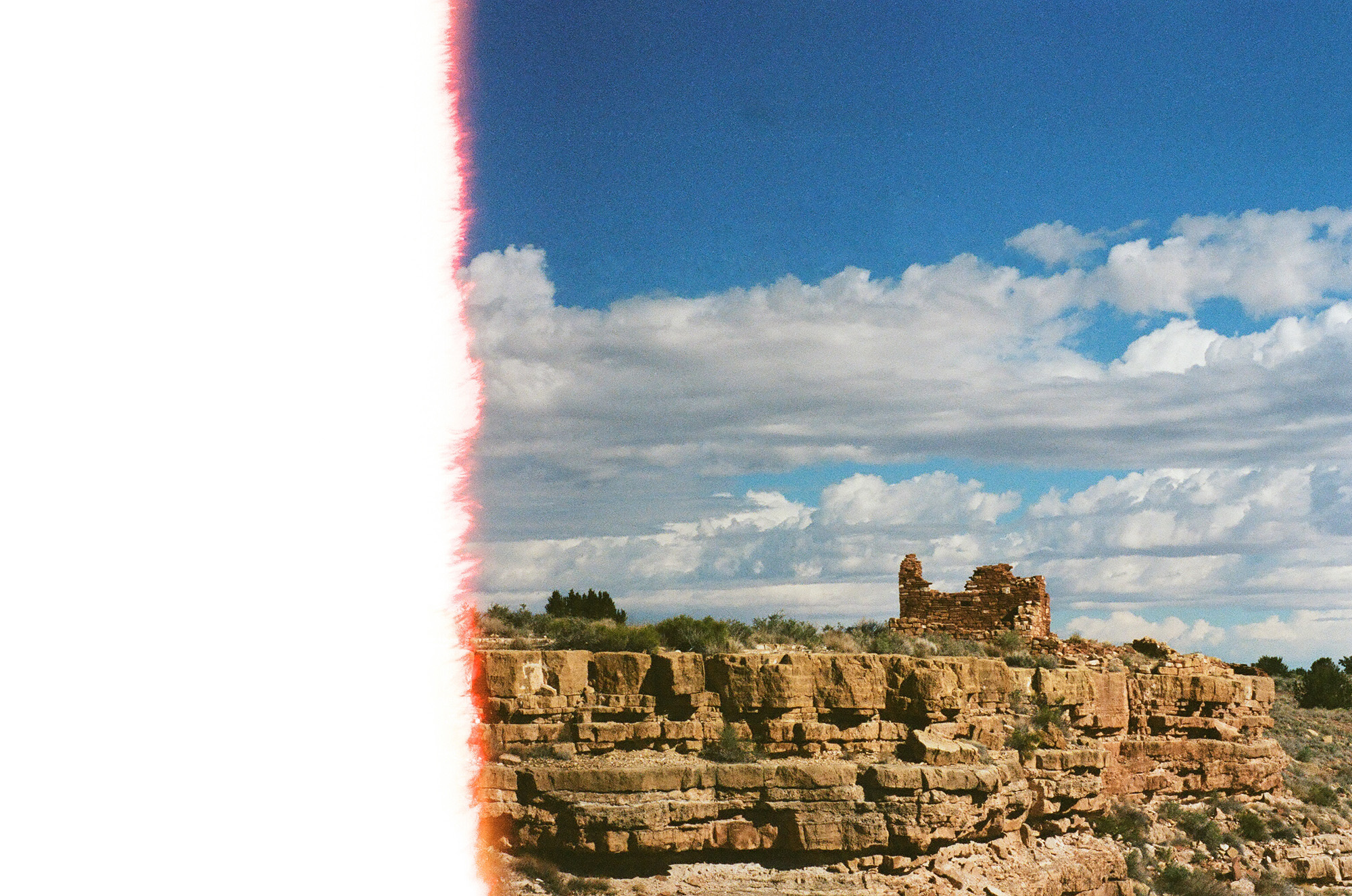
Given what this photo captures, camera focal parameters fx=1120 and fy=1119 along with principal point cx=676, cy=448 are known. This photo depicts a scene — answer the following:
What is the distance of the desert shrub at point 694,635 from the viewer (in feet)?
71.3

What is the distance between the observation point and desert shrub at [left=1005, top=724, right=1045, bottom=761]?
24062 millimetres

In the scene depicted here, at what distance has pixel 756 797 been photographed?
1902 cm

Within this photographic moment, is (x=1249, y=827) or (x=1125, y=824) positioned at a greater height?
(x=1125, y=824)

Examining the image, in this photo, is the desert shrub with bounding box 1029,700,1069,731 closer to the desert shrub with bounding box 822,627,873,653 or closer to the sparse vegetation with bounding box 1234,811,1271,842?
the desert shrub with bounding box 822,627,873,653

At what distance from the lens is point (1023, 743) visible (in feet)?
79.3

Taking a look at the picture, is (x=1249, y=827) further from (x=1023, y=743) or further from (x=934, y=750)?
(x=934, y=750)

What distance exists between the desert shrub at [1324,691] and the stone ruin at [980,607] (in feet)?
89.8

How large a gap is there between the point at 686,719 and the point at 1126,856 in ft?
44.1

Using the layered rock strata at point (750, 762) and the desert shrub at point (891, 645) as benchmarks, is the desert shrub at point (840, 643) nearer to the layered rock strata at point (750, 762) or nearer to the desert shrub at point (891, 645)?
the desert shrub at point (891, 645)

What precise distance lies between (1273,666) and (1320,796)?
130 feet

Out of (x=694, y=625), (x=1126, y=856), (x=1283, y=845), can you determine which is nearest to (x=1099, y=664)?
(x=1126, y=856)

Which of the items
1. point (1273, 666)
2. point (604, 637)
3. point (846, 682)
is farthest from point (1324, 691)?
point (604, 637)

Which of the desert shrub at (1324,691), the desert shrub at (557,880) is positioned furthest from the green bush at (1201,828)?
the desert shrub at (1324,691)

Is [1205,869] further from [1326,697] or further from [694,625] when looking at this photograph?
[1326,697]
